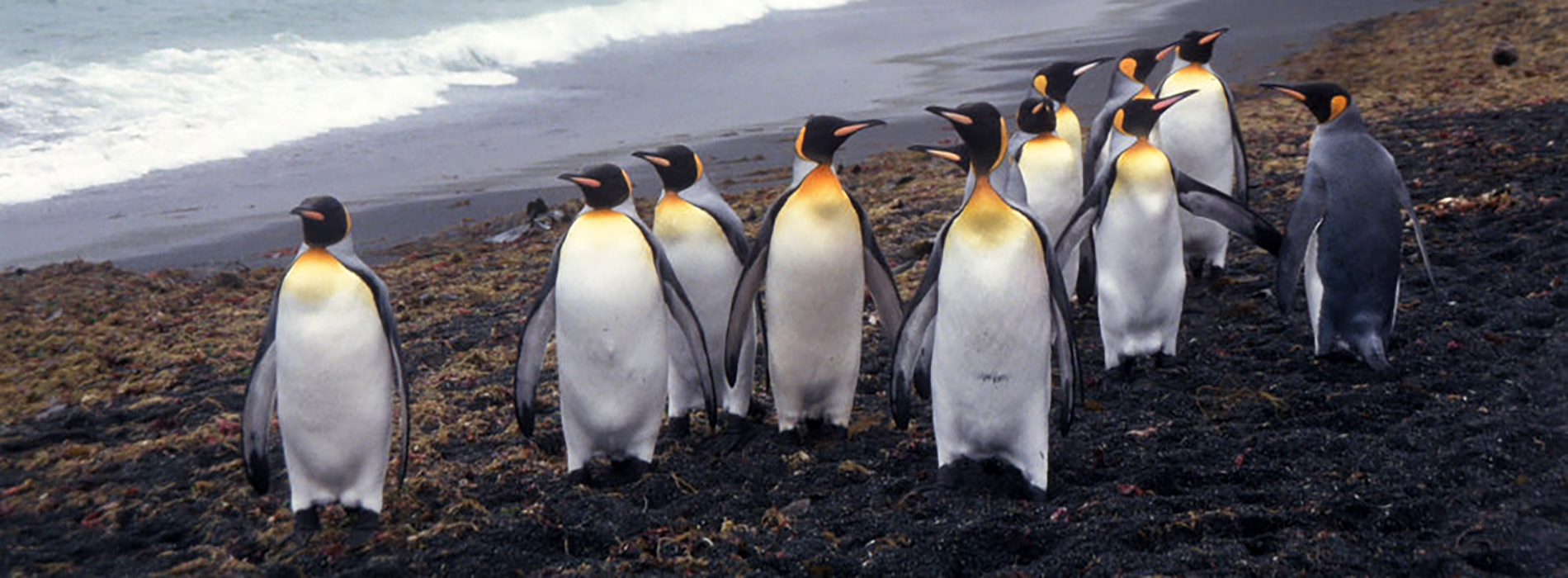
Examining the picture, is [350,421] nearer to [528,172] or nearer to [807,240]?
[807,240]

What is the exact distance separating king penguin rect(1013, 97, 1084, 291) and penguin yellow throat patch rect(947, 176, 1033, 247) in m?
1.86

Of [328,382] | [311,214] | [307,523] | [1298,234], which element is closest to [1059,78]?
[1298,234]

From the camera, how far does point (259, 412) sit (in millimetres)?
4199

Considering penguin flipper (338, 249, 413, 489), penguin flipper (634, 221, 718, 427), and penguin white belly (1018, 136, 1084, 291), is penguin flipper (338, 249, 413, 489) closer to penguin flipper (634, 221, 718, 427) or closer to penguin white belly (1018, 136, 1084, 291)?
penguin flipper (634, 221, 718, 427)

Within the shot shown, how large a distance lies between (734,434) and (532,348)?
2.87ft

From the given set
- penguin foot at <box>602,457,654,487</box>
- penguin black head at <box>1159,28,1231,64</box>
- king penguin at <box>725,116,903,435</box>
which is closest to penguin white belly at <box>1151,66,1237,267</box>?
penguin black head at <box>1159,28,1231,64</box>

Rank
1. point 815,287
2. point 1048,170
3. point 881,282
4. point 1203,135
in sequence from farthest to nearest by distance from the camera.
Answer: point 1203,135 < point 1048,170 < point 881,282 < point 815,287

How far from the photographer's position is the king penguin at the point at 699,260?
481 cm

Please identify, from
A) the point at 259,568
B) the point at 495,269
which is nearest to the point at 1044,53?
the point at 495,269

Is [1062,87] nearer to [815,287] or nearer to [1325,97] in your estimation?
[1325,97]

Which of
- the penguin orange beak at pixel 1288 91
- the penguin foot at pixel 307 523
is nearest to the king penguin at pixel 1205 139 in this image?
the penguin orange beak at pixel 1288 91

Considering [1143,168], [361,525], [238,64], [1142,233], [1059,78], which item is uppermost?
[238,64]

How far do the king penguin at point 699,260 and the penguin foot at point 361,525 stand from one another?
4.01 feet

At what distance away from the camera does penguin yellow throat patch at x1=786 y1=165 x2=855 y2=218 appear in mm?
4520
